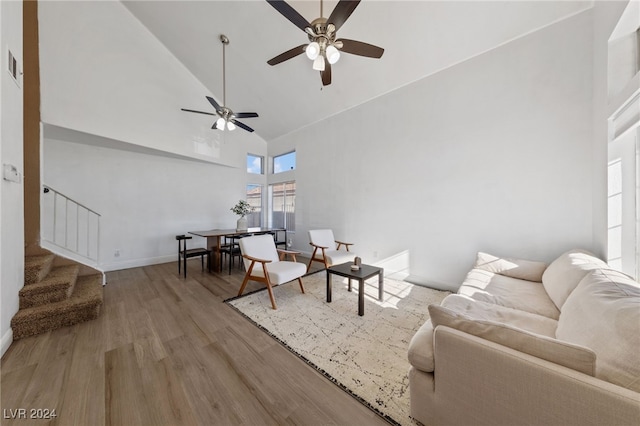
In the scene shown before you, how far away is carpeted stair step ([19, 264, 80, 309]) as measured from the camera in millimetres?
2162

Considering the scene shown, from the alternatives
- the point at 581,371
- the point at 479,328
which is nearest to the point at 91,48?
the point at 479,328

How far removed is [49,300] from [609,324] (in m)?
4.46

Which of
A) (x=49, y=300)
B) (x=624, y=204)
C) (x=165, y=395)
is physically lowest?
(x=165, y=395)

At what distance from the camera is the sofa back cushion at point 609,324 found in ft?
2.64

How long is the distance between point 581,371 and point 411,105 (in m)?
3.67

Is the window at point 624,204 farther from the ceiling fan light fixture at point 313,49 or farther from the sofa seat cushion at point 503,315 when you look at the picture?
the ceiling fan light fixture at point 313,49

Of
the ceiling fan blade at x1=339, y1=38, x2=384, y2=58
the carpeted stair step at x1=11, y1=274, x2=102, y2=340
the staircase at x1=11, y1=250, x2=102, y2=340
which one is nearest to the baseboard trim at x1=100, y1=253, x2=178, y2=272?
the staircase at x1=11, y1=250, x2=102, y2=340

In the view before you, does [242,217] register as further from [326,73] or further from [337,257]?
[326,73]

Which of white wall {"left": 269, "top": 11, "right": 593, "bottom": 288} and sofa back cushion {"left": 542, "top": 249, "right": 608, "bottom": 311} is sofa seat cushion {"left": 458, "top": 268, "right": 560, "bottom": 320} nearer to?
sofa back cushion {"left": 542, "top": 249, "right": 608, "bottom": 311}

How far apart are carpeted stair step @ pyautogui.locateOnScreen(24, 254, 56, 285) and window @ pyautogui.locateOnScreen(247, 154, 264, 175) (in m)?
4.29

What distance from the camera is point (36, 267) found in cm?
238

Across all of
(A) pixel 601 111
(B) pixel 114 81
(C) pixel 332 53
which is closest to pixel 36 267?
(B) pixel 114 81

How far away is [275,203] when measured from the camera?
Answer: 21.7ft

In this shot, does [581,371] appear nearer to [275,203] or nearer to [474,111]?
[474,111]
